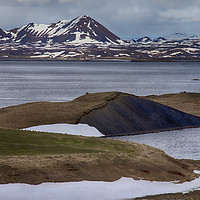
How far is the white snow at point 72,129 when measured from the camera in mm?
45019

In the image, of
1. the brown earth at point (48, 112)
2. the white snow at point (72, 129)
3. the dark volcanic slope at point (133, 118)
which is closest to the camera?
the white snow at point (72, 129)

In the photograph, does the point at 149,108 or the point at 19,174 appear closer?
the point at 19,174

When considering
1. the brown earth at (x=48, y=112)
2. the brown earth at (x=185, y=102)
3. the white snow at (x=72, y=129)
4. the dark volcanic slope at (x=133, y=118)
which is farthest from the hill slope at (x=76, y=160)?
the brown earth at (x=185, y=102)

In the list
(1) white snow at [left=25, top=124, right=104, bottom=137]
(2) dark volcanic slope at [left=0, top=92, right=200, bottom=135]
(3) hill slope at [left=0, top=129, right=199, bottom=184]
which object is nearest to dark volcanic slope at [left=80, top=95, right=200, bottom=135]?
(2) dark volcanic slope at [left=0, top=92, right=200, bottom=135]

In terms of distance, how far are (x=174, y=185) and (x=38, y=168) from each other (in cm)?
693

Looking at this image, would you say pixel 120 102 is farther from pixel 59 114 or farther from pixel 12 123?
pixel 12 123

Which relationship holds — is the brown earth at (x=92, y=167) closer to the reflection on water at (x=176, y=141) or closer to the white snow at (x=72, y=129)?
the reflection on water at (x=176, y=141)

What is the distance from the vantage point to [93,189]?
2100 cm

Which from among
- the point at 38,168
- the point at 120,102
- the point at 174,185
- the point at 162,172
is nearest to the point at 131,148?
the point at 162,172

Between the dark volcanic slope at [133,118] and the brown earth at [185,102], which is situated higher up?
the dark volcanic slope at [133,118]

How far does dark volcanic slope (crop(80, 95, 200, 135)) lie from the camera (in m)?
48.8

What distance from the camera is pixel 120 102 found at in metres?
54.8

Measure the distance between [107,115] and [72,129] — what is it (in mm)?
6084

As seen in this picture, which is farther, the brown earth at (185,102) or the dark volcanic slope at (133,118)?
the brown earth at (185,102)
